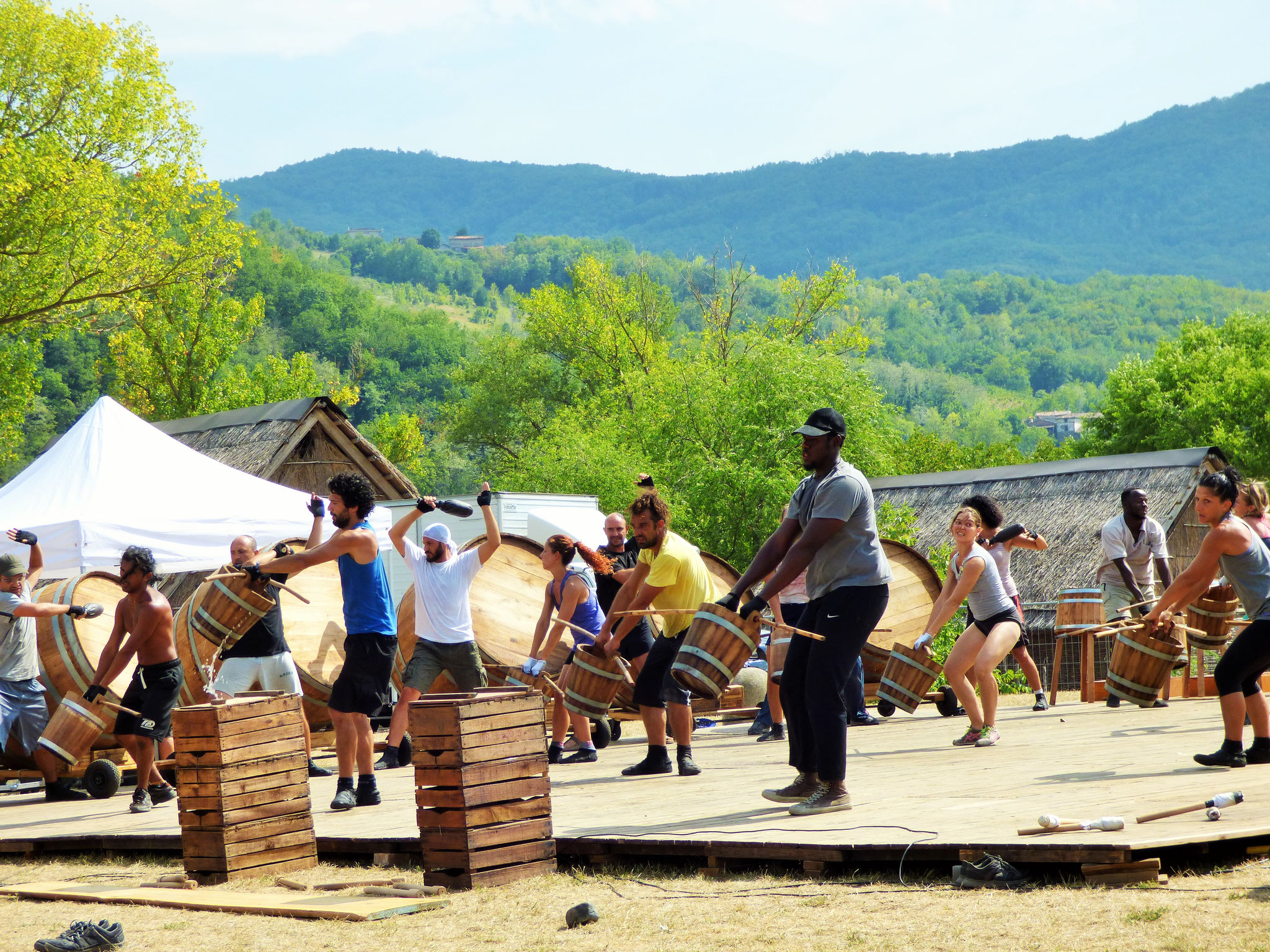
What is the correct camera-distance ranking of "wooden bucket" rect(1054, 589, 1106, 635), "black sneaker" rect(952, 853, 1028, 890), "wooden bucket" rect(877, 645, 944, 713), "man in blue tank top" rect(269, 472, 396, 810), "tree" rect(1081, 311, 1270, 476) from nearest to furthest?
"black sneaker" rect(952, 853, 1028, 890), "man in blue tank top" rect(269, 472, 396, 810), "wooden bucket" rect(877, 645, 944, 713), "wooden bucket" rect(1054, 589, 1106, 635), "tree" rect(1081, 311, 1270, 476)

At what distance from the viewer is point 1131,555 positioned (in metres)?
12.4

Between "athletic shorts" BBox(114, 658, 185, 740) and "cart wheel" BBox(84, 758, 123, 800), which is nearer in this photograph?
"athletic shorts" BBox(114, 658, 185, 740)

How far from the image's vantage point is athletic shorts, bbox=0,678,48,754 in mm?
10617

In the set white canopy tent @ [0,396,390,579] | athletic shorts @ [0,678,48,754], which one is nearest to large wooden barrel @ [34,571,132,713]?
athletic shorts @ [0,678,48,754]

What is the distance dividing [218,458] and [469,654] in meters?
15.9

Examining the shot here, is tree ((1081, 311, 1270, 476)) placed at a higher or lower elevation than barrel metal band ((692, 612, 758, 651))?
higher

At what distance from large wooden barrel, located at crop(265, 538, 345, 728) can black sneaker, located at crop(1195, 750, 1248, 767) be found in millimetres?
7289

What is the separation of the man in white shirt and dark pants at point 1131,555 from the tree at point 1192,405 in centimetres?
4250

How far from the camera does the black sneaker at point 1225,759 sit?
723cm

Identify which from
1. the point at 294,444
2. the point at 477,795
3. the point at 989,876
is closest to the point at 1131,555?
the point at 989,876

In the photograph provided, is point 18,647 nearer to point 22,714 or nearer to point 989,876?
point 22,714

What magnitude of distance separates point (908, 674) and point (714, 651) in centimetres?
415

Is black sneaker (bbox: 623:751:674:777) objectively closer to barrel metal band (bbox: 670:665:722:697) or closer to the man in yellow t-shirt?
the man in yellow t-shirt

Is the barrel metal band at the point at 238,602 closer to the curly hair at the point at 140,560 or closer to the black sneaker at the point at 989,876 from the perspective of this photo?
the curly hair at the point at 140,560
